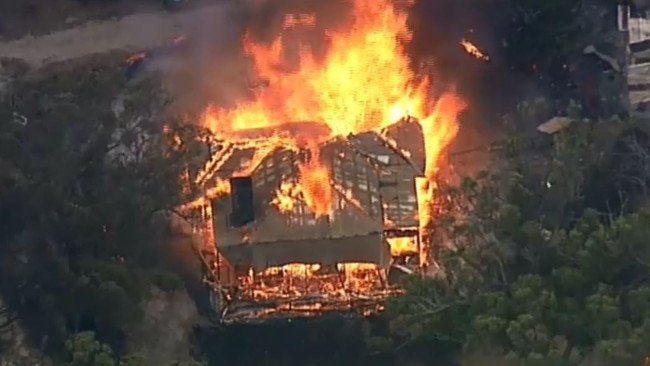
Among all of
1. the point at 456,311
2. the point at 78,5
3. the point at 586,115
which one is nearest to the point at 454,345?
the point at 456,311

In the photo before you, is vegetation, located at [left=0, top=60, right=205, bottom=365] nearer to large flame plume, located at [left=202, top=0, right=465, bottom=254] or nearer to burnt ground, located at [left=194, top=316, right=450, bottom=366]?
burnt ground, located at [left=194, top=316, right=450, bottom=366]

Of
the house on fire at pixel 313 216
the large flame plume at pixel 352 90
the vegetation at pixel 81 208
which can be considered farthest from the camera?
the large flame plume at pixel 352 90

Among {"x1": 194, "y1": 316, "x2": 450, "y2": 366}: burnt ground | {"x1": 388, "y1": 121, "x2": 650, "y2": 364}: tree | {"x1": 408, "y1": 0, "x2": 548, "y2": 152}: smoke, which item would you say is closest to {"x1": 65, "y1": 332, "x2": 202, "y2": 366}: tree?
{"x1": 388, "y1": 121, "x2": 650, "y2": 364}: tree

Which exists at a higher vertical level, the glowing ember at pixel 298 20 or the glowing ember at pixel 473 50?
the glowing ember at pixel 298 20

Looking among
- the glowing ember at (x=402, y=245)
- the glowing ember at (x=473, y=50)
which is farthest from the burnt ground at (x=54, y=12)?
the glowing ember at (x=402, y=245)

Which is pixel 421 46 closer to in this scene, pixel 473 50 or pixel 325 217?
pixel 473 50

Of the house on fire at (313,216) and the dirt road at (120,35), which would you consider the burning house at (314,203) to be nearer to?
the house on fire at (313,216)
